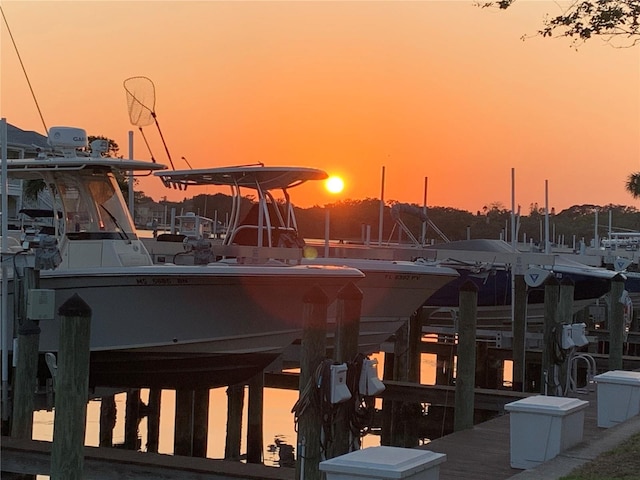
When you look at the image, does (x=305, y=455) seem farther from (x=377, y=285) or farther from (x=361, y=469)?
(x=377, y=285)

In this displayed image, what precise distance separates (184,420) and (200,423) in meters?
0.29

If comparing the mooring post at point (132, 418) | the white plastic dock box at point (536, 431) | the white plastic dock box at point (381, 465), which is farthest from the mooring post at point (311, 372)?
the mooring post at point (132, 418)

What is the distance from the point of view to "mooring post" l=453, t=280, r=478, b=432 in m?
13.1

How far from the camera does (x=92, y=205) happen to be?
51.4 feet

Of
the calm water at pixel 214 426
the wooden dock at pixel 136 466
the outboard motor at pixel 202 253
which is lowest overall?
the calm water at pixel 214 426

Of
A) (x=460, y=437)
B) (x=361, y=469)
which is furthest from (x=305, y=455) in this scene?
(x=460, y=437)

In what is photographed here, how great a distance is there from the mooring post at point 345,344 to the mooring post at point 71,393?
2.37 meters

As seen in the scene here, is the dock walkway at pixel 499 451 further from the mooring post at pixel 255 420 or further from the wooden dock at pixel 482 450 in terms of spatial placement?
the mooring post at pixel 255 420

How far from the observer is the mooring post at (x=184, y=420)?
1762cm

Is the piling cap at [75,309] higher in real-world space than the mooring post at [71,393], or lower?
higher

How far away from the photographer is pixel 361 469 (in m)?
7.40

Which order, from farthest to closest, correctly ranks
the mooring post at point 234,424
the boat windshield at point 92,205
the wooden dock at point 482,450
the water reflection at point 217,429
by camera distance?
the water reflection at point 217,429, the mooring post at point 234,424, the boat windshield at point 92,205, the wooden dock at point 482,450

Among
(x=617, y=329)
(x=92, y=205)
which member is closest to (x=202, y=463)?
(x=92, y=205)

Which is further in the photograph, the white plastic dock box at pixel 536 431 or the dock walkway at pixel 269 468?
the white plastic dock box at pixel 536 431
